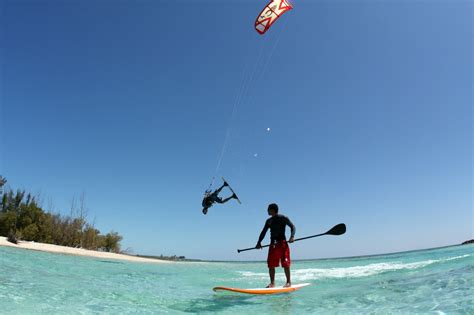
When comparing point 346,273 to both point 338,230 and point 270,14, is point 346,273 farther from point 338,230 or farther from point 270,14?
point 270,14

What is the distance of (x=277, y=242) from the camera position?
24.8 feet

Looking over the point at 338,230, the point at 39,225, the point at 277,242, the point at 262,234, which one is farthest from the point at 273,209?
the point at 39,225

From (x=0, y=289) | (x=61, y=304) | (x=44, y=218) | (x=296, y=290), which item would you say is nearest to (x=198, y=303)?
(x=61, y=304)

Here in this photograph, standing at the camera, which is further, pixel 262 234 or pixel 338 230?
pixel 338 230

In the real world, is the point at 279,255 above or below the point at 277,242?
below

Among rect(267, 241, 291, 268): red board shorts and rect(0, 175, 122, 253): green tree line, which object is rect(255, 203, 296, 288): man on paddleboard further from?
rect(0, 175, 122, 253): green tree line

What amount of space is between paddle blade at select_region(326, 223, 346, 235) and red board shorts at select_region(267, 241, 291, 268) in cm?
206

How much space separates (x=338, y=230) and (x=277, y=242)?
244 cm

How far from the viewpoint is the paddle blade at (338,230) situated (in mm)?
8919

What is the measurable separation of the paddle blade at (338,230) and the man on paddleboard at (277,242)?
1.92 meters

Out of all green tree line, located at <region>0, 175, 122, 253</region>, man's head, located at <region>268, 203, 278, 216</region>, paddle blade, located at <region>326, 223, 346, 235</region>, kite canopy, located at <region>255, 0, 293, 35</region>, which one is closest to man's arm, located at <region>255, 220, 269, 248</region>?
man's head, located at <region>268, 203, 278, 216</region>

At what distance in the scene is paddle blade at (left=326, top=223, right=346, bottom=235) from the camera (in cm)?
892

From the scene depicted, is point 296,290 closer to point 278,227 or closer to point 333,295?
point 333,295

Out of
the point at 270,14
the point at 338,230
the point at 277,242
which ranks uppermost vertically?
the point at 270,14
